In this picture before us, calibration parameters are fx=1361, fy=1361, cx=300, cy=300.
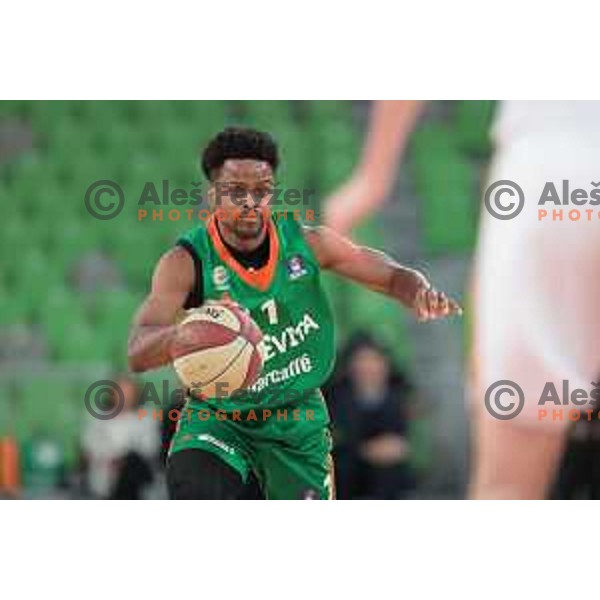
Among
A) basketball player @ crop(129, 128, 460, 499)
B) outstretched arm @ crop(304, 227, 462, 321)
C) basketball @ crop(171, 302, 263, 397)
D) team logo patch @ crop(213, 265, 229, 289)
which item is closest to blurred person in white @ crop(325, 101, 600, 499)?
outstretched arm @ crop(304, 227, 462, 321)

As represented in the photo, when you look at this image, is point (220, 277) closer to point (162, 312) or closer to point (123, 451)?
point (162, 312)

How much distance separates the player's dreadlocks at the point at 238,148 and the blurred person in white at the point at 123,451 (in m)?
0.99

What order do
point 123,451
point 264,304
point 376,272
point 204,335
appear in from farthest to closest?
point 123,451
point 376,272
point 264,304
point 204,335

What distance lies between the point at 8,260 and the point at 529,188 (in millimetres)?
2190

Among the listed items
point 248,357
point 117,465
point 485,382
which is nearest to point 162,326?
point 248,357

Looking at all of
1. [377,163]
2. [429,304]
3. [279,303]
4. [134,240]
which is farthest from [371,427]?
[134,240]

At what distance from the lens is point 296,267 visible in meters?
5.12

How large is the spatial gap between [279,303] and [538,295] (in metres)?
1.15

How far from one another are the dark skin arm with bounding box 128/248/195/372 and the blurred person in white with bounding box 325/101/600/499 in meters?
0.70

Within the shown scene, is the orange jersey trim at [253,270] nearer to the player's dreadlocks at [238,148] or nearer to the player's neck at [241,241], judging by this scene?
the player's neck at [241,241]

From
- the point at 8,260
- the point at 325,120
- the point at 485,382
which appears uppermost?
the point at 325,120

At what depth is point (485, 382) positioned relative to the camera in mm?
5613

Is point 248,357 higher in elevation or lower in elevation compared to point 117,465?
higher
